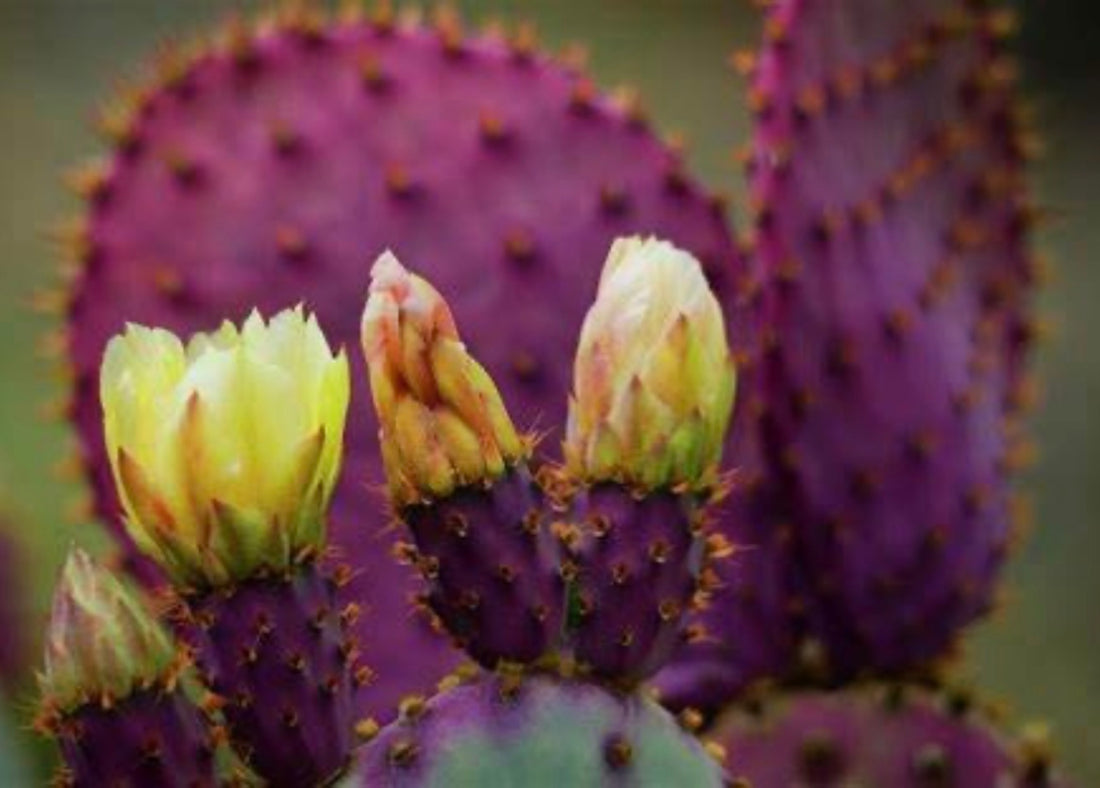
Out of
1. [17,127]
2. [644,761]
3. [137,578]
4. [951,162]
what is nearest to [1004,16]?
[951,162]

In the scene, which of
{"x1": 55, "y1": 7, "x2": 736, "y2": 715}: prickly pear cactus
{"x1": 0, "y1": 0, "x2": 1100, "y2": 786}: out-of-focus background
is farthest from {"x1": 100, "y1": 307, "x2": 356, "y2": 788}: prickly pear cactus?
{"x1": 0, "y1": 0, "x2": 1100, "y2": 786}: out-of-focus background

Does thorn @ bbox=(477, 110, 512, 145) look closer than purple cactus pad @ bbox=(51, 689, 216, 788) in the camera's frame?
No

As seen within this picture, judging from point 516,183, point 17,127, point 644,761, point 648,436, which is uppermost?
point 17,127

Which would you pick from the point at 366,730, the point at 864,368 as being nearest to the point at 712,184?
the point at 864,368

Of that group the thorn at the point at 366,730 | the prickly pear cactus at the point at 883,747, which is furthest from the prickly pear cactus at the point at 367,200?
the thorn at the point at 366,730

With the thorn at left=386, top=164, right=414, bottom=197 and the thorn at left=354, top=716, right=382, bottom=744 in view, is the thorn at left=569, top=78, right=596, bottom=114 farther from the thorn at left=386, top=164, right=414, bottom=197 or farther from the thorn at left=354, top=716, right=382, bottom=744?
the thorn at left=354, top=716, right=382, bottom=744

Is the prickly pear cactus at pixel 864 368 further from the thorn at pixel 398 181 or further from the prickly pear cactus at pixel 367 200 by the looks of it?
the thorn at pixel 398 181

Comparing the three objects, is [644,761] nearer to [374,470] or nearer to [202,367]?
[202,367]
